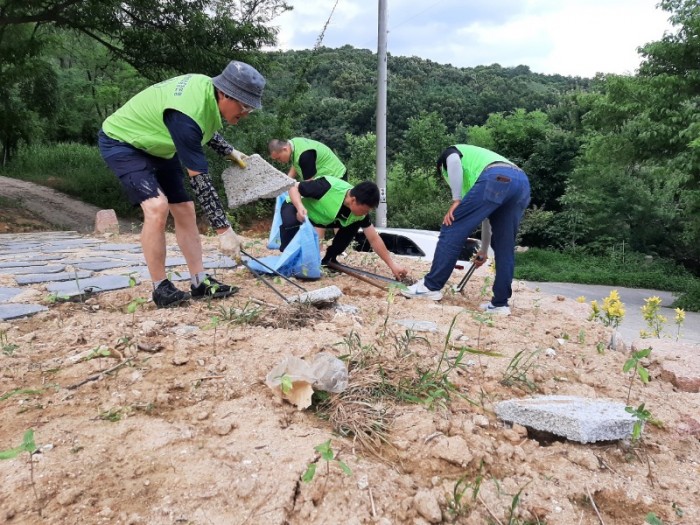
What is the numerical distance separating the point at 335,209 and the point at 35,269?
2.50m

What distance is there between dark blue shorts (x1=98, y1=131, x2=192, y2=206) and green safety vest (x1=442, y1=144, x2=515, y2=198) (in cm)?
191

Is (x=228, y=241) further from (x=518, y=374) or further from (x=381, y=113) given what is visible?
(x=381, y=113)

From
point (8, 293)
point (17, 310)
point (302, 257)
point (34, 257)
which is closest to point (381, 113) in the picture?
point (302, 257)

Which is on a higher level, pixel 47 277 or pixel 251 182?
pixel 251 182

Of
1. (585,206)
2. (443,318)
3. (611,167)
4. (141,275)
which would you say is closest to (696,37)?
(611,167)

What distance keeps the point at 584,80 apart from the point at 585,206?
94.1 ft

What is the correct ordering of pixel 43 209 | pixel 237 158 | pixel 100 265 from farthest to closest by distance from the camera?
pixel 43 209, pixel 100 265, pixel 237 158

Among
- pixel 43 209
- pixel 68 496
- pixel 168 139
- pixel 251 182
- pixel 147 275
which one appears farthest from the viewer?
pixel 43 209

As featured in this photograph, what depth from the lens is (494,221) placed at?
3992 millimetres

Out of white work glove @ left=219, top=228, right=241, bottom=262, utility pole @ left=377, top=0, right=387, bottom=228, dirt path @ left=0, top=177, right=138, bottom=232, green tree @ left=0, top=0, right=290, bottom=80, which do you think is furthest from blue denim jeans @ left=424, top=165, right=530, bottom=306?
dirt path @ left=0, top=177, right=138, bottom=232

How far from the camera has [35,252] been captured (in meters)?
5.90

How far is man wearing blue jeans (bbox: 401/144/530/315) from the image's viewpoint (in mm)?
3789

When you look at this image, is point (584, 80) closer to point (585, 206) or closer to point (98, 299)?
point (585, 206)

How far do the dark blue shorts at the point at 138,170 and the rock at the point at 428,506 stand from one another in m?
2.26
